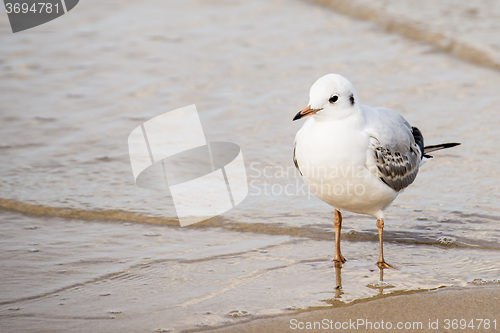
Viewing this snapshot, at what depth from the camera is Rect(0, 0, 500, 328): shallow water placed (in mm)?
4754

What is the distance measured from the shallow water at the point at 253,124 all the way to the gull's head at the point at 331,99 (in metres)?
0.93

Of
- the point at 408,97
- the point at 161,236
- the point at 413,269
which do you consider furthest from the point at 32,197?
the point at 408,97

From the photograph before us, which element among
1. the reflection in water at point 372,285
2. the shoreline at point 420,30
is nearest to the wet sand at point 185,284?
the reflection in water at point 372,285

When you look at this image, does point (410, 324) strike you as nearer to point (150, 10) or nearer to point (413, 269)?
point (413, 269)

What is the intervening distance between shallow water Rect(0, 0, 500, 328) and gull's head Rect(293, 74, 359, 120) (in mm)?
927

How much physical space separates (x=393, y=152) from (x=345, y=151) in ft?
1.48

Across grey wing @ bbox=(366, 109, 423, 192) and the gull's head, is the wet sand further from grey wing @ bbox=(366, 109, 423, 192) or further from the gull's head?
the gull's head

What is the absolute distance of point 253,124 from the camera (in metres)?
6.87

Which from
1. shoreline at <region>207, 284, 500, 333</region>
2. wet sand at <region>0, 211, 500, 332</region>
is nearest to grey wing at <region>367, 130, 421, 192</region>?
wet sand at <region>0, 211, 500, 332</region>

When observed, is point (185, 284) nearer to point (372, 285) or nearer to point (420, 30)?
point (372, 285)

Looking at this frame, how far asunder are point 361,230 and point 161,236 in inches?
52.4

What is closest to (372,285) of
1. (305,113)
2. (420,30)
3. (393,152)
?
(393,152)

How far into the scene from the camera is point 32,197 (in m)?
5.68

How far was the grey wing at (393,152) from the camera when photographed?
179 inches
